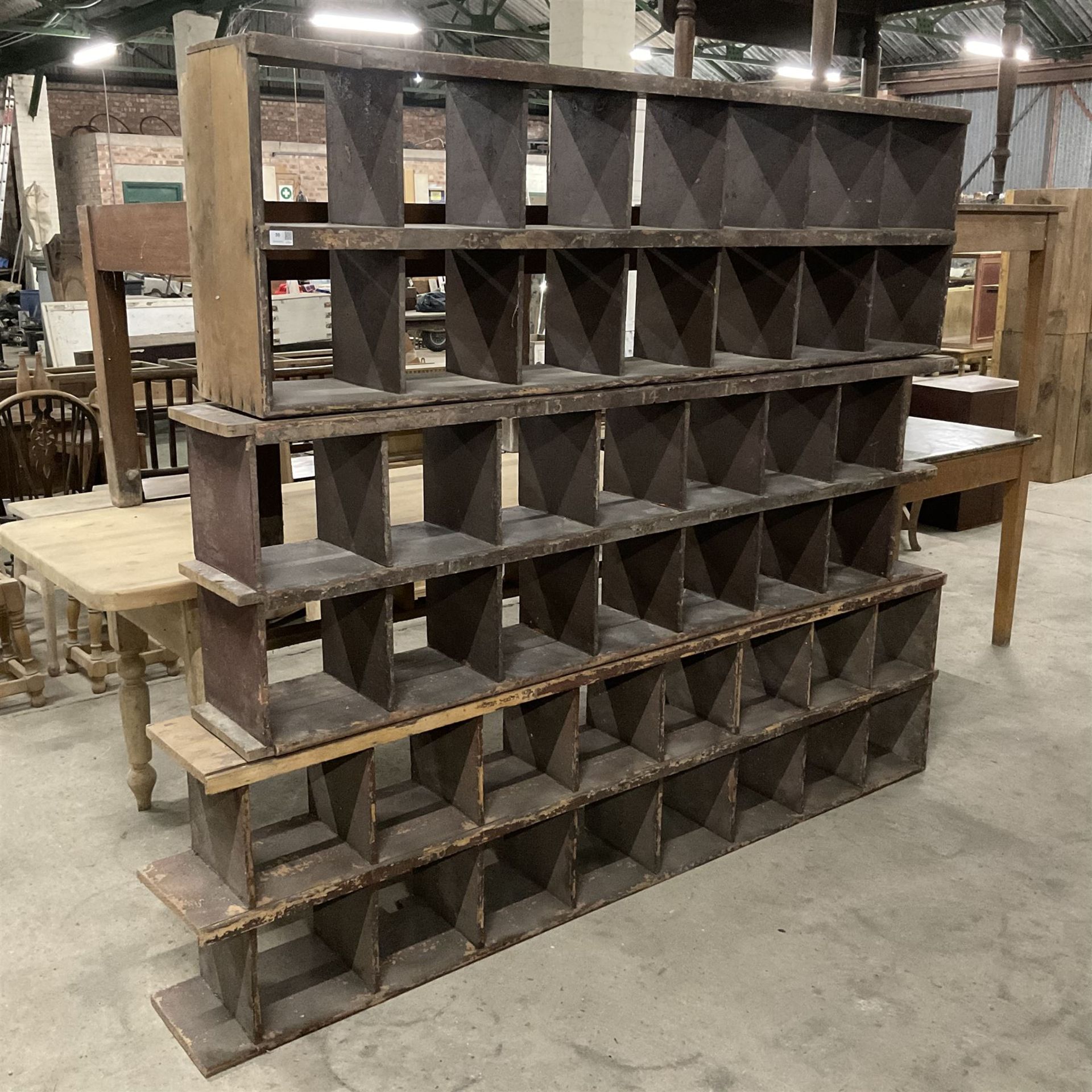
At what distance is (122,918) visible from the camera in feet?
8.71

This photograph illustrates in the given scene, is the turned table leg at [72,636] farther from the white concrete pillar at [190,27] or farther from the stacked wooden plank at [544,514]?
the white concrete pillar at [190,27]

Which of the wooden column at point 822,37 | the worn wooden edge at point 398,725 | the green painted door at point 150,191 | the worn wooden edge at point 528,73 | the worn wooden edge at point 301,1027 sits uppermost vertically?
the green painted door at point 150,191

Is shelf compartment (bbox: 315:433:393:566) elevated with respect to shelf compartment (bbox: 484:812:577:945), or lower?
elevated

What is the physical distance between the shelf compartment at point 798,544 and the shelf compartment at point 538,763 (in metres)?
0.78

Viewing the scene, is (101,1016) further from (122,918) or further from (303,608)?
(303,608)

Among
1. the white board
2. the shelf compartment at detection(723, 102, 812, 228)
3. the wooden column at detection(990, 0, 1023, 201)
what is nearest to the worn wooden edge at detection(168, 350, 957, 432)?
the shelf compartment at detection(723, 102, 812, 228)

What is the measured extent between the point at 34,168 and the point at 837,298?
14941 millimetres

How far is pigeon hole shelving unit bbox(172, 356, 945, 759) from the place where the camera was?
2.15m

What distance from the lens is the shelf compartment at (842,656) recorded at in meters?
3.13

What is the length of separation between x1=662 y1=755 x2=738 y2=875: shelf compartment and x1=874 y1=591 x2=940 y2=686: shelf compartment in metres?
0.61

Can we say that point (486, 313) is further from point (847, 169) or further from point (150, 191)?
point (150, 191)

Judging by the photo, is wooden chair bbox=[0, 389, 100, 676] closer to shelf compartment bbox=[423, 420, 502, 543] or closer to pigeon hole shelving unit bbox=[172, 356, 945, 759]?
pigeon hole shelving unit bbox=[172, 356, 945, 759]

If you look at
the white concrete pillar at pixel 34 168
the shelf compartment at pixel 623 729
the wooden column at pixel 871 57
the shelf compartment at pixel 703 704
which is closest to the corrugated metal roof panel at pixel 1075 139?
the wooden column at pixel 871 57

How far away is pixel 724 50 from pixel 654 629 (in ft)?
50.9
